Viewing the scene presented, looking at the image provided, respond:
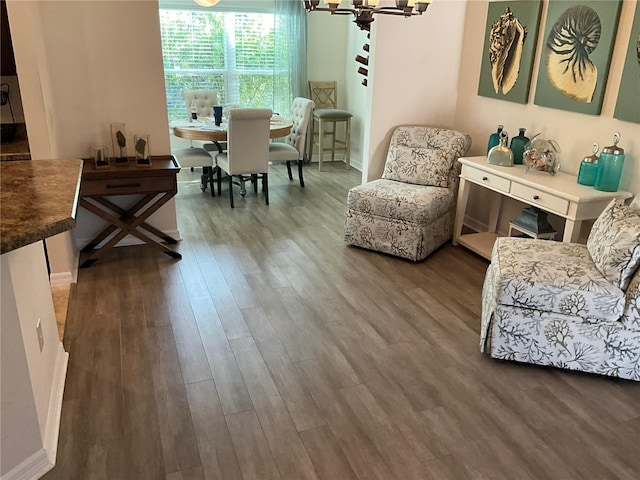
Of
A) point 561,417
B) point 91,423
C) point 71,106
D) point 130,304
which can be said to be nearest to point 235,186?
point 71,106

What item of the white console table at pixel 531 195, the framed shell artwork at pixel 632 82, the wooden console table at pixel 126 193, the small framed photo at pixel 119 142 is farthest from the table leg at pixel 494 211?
the small framed photo at pixel 119 142

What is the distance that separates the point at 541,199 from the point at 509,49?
1.45 metres

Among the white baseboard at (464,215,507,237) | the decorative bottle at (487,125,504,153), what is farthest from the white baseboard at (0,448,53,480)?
the white baseboard at (464,215,507,237)

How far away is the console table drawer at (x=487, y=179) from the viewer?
149 inches

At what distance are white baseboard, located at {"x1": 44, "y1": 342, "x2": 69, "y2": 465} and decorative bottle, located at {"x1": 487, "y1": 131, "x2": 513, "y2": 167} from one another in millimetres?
3140

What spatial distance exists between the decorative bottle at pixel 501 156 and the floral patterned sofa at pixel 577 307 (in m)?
1.16

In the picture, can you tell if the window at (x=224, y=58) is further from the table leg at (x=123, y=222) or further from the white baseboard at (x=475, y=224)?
the white baseboard at (x=475, y=224)

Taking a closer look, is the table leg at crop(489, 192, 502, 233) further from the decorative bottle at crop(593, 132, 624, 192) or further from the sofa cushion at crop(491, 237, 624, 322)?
the sofa cushion at crop(491, 237, 624, 322)

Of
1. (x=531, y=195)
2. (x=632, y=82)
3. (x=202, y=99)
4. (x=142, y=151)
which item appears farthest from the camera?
(x=202, y=99)

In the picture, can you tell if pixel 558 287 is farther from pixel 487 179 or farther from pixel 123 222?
pixel 123 222

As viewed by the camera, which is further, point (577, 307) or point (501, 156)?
point (501, 156)

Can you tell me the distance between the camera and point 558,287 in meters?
2.70

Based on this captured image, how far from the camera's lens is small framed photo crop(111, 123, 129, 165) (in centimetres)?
395

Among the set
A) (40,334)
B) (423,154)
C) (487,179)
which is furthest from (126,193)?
(487,179)
